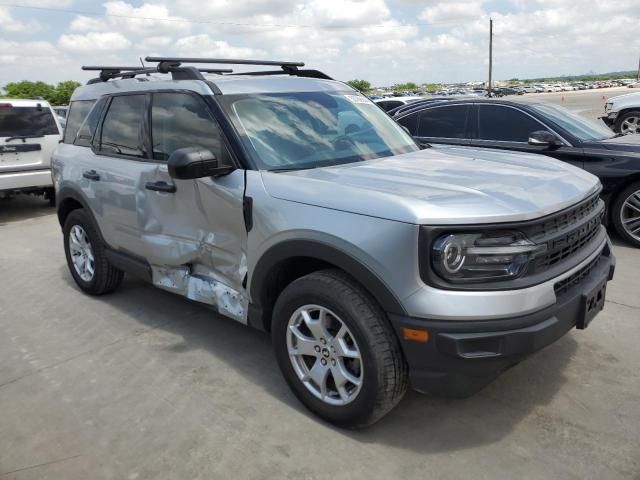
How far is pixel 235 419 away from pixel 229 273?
34.4 inches

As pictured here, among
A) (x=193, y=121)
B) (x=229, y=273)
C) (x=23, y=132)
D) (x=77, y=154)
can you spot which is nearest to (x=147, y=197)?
(x=193, y=121)

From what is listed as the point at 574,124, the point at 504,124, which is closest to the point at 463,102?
the point at 504,124

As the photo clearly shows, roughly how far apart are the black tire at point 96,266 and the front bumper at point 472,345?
3.12 metres

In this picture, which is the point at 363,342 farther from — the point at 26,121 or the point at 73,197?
the point at 26,121

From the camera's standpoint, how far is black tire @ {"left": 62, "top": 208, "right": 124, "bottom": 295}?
4766 millimetres

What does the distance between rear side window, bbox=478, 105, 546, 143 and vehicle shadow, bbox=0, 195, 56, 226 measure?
696cm

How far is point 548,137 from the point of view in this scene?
6336 mm

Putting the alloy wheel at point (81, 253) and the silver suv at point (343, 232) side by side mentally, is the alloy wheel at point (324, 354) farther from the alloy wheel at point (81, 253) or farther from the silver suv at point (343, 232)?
the alloy wheel at point (81, 253)

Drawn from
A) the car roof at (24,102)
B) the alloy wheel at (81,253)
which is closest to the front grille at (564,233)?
the alloy wheel at (81,253)

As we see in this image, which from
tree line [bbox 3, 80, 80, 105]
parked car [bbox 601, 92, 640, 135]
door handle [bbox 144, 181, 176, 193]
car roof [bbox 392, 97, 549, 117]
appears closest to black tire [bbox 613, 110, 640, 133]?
parked car [bbox 601, 92, 640, 135]

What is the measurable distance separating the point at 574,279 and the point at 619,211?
12.5ft

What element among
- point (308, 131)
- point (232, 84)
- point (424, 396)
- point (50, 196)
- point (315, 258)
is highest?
point (232, 84)

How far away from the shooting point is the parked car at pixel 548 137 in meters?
5.98

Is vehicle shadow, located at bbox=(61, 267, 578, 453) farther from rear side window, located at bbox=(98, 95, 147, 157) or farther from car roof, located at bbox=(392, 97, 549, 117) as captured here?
car roof, located at bbox=(392, 97, 549, 117)
